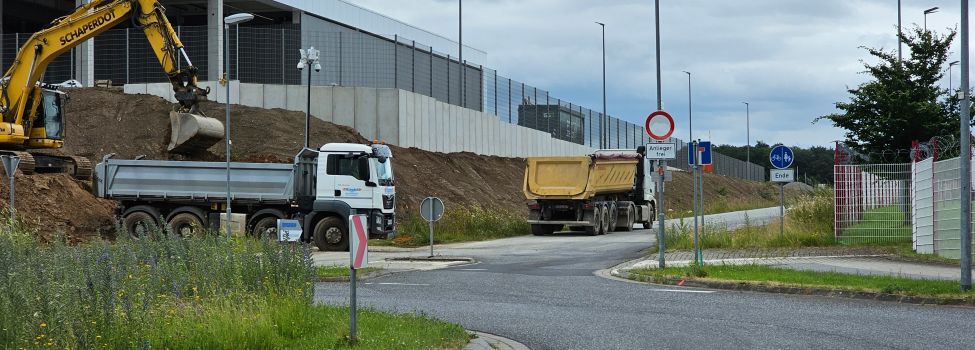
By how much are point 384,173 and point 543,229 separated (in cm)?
944

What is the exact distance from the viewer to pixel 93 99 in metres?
46.1

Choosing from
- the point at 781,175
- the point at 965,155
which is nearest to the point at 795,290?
the point at 965,155

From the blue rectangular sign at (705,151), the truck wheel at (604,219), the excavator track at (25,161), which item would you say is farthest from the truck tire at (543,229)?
the blue rectangular sign at (705,151)

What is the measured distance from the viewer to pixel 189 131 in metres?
35.4

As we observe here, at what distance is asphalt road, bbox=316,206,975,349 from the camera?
11477 millimetres

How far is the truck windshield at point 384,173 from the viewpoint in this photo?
30938 millimetres

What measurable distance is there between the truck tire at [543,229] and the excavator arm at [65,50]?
1175 centimetres

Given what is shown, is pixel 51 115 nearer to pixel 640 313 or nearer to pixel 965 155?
pixel 640 313

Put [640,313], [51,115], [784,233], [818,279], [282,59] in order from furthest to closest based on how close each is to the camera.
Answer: [282,59]
[51,115]
[784,233]
[818,279]
[640,313]

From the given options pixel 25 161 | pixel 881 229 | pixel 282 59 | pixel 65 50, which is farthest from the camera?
pixel 282 59

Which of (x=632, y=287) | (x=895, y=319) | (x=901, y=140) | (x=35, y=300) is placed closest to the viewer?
(x=35, y=300)

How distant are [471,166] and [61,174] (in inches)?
887

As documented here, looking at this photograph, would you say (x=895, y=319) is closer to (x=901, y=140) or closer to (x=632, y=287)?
(x=632, y=287)

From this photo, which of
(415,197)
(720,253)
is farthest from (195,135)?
(720,253)
